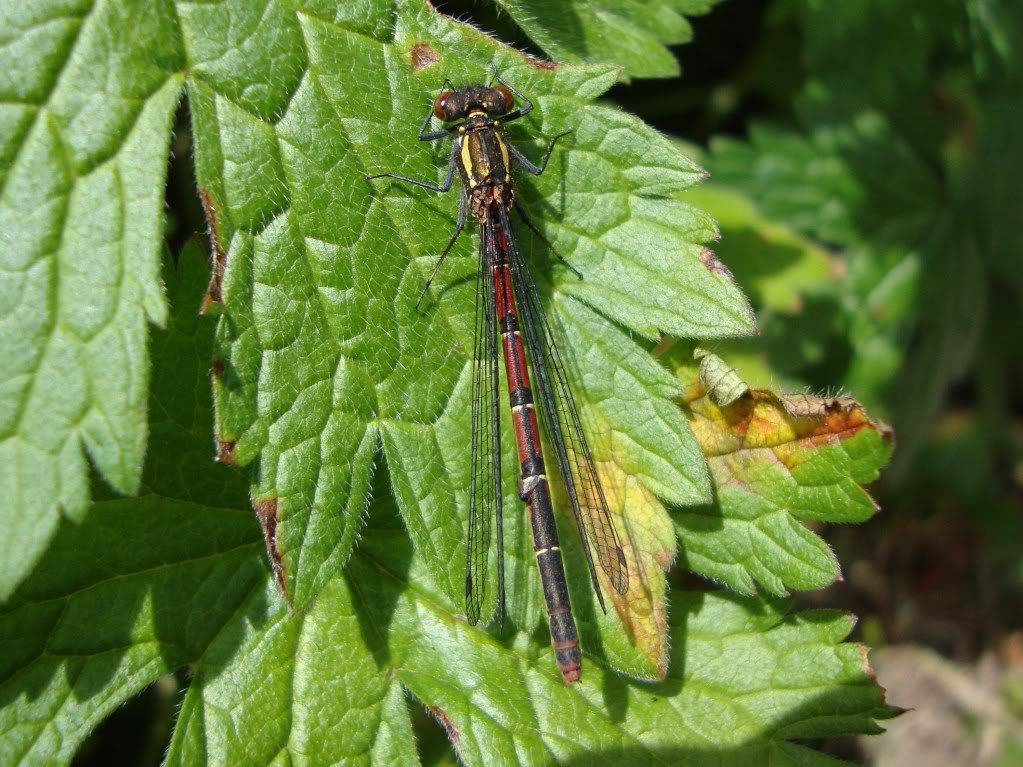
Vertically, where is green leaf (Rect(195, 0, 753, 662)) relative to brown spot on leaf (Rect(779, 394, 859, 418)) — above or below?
above

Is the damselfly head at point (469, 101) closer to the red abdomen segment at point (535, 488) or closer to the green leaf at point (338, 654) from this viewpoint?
the red abdomen segment at point (535, 488)

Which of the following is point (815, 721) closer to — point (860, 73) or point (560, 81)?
point (560, 81)

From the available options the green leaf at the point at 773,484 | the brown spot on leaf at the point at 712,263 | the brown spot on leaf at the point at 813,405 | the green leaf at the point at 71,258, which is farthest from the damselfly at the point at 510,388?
the green leaf at the point at 71,258

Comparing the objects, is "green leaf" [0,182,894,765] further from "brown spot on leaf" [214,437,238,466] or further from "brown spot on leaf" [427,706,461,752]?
"brown spot on leaf" [214,437,238,466]

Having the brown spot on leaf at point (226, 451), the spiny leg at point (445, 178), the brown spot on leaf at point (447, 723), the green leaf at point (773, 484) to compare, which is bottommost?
the brown spot on leaf at point (447, 723)

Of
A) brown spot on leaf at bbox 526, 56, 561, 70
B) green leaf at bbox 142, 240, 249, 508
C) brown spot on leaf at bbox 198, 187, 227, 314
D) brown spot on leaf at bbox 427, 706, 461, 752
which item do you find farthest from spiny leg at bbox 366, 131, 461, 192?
brown spot on leaf at bbox 427, 706, 461, 752

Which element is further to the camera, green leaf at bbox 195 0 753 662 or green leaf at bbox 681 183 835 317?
green leaf at bbox 681 183 835 317

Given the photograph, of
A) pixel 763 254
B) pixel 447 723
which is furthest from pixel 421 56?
pixel 763 254

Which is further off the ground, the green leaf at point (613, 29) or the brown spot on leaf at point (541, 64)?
the green leaf at point (613, 29)
